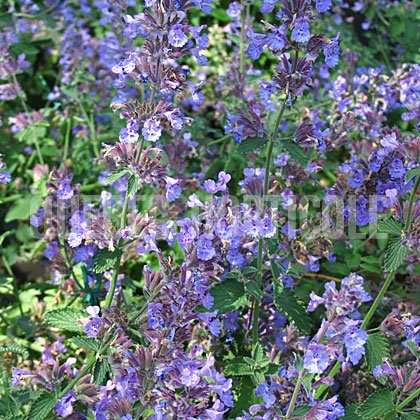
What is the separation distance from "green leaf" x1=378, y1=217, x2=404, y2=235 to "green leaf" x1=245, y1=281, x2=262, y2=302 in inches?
18.3

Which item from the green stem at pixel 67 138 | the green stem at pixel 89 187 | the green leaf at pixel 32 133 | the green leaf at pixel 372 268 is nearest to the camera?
the green leaf at pixel 372 268

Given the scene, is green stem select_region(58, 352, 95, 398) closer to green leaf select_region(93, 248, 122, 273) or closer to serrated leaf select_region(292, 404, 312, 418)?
green leaf select_region(93, 248, 122, 273)

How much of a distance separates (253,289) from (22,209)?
1945mm

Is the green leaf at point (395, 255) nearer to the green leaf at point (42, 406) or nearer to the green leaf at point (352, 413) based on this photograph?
the green leaf at point (352, 413)

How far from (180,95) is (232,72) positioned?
5.01 ft

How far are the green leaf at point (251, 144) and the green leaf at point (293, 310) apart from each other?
20.1 inches

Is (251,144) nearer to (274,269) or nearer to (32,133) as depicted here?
(274,269)

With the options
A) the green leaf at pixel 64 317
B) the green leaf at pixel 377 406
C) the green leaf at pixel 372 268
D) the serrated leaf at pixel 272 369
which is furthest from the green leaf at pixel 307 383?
the green leaf at pixel 372 268

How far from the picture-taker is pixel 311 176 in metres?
2.70

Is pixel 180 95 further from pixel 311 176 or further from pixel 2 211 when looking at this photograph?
pixel 2 211

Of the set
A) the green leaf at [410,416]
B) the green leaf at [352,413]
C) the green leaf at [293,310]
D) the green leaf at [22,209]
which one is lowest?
the green leaf at [22,209]

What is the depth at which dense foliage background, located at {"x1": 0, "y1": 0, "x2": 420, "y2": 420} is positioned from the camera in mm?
1798

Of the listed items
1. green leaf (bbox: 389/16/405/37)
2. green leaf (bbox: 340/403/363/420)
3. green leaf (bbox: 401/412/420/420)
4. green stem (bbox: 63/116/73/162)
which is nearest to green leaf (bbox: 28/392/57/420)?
green leaf (bbox: 340/403/363/420)

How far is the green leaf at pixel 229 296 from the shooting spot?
204cm
